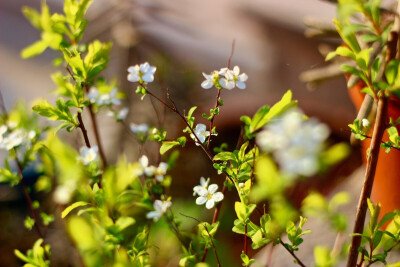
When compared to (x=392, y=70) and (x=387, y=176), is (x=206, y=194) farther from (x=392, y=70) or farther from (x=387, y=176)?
(x=387, y=176)

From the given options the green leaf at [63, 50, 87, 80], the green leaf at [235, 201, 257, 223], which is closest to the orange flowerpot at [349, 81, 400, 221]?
the green leaf at [235, 201, 257, 223]

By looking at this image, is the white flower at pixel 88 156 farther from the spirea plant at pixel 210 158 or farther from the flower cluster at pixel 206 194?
the flower cluster at pixel 206 194

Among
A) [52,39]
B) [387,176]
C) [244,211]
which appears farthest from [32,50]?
[387,176]

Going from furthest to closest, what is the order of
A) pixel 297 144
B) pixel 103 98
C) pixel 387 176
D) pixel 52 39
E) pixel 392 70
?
pixel 387 176, pixel 103 98, pixel 52 39, pixel 392 70, pixel 297 144

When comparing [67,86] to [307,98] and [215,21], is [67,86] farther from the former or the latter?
[215,21]

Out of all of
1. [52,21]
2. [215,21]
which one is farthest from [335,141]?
[52,21]

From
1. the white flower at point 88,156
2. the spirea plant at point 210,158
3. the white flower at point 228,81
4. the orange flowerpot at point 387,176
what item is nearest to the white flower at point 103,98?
the spirea plant at point 210,158

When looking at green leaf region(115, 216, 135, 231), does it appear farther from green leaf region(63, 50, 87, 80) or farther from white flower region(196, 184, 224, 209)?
green leaf region(63, 50, 87, 80)
